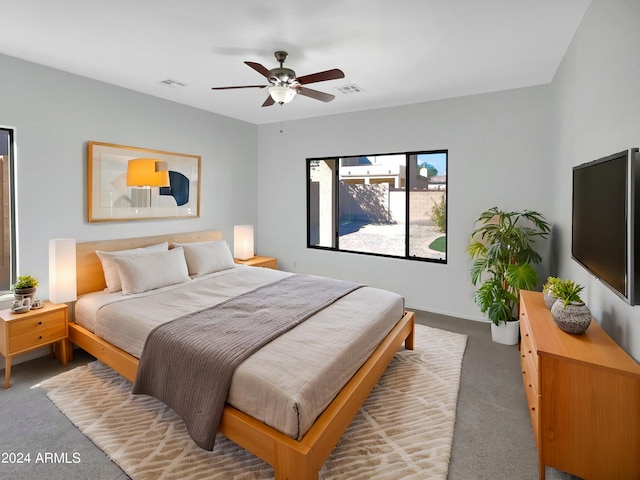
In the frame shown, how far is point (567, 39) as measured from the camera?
8.71ft

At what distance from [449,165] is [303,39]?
243 centimetres

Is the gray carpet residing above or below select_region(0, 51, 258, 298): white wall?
below

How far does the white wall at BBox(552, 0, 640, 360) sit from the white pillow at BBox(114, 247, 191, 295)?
364cm

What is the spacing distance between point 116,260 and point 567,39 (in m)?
4.38

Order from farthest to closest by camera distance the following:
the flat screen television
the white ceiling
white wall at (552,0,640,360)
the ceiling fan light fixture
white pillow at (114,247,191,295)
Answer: white pillow at (114,247,191,295) → the ceiling fan light fixture → the white ceiling → white wall at (552,0,640,360) → the flat screen television

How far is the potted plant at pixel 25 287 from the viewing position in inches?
113

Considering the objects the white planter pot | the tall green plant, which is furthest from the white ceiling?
the white planter pot

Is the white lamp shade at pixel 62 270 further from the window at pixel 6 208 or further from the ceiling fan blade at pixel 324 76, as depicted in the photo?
the ceiling fan blade at pixel 324 76

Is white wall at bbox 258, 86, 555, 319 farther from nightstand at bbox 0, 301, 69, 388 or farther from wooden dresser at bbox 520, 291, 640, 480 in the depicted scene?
nightstand at bbox 0, 301, 69, 388

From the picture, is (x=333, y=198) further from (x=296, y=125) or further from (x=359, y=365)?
(x=359, y=365)


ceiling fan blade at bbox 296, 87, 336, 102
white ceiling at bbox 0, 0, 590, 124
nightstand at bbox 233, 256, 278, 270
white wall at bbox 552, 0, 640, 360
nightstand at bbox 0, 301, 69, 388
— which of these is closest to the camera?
white wall at bbox 552, 0, 640, 360

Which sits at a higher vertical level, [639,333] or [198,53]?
[198,53]

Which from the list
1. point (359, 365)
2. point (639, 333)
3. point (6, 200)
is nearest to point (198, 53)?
point (6, 200)

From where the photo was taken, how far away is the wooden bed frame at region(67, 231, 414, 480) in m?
1.66
